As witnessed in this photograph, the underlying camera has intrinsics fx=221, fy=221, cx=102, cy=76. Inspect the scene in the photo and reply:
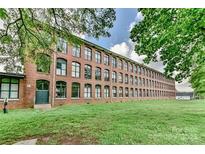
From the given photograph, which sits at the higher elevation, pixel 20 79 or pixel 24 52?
pixel 24 52

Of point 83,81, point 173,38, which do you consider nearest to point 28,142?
point 173,38

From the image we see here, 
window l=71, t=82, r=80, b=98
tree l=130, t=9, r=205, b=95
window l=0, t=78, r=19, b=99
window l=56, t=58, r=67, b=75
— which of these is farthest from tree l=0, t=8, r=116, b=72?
window l=71, t=82, r=80, b=98

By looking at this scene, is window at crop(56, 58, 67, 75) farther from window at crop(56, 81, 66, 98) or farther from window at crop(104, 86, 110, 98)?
window at crop(104, 86, 110, 98)

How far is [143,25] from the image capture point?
572 cm

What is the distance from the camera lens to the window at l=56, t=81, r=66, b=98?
1148 cm

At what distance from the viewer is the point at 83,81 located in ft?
42.6

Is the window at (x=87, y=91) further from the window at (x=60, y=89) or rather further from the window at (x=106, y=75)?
the window at (x=60, y=89)

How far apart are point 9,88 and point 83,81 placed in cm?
594

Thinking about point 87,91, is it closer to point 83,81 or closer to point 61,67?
point 83,81

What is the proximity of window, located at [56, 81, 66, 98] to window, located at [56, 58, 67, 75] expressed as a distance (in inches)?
21.2

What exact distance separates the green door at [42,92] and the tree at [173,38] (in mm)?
5220

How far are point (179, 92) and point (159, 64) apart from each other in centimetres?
102
